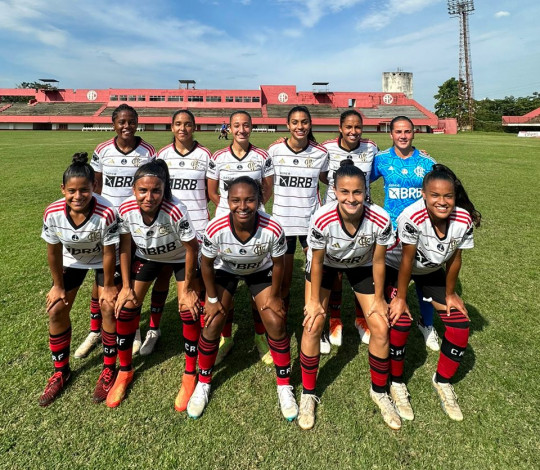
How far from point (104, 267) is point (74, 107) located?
Answer: 202 ft

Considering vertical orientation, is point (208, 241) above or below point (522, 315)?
above

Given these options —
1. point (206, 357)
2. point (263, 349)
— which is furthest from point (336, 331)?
point (206, 357)

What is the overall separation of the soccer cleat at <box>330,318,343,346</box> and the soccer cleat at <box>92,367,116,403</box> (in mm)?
A: 2087

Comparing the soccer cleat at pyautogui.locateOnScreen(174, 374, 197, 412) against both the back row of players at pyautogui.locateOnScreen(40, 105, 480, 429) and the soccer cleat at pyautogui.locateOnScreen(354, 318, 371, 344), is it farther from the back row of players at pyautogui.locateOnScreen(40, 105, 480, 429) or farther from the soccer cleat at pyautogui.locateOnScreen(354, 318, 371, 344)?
the soccer cleat at pyautogui.locateOnScreen(354, 318, 371, 344)

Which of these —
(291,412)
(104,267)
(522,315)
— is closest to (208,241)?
(104,267)

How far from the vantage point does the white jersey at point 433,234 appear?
8.67 ft

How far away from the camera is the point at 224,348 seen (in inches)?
132

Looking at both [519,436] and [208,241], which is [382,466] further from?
[208,241]

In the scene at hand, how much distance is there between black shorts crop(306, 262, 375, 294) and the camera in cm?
279

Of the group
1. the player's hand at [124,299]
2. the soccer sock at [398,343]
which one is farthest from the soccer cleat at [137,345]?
the soccer sock at [398,343]

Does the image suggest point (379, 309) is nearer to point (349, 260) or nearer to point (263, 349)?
point (349, 260)

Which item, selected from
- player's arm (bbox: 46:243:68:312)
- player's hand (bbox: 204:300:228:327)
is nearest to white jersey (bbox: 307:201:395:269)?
player's hand (bbox: 204:300:228:327)

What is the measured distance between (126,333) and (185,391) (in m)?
0.69

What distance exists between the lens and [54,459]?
2215 millimetres
